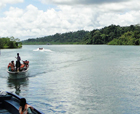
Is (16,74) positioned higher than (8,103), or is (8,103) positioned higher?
(8,103)

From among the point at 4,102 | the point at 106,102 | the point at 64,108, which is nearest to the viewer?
the point at 4,102

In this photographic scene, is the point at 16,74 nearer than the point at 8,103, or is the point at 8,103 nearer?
the point at 8,103

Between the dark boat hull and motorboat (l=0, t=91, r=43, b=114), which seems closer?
motorboat (l=0, t=91, r=43, b=114)

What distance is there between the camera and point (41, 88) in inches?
904

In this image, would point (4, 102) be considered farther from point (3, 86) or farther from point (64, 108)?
point (3, 86)

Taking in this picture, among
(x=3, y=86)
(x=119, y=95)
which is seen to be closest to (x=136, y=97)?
(x=119, y=95)

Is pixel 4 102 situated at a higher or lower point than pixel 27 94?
higher

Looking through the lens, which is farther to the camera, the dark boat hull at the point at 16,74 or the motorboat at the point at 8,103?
the dark boat hull at the point at 16,74

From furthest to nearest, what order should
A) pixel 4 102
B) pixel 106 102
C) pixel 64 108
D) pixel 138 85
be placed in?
pixel 138 85 < pixel 106 102 < pixel 64 108 < pixel 4 102

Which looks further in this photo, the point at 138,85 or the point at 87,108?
the point at 138,85

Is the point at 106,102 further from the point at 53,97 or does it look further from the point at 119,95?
the point at 53,97

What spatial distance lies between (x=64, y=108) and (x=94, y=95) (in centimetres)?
465

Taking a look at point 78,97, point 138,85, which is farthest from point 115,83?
point 78,97

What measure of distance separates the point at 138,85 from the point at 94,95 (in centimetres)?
734
